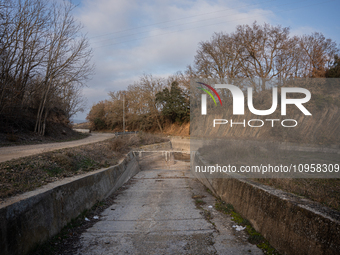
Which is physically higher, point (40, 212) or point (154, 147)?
point (40, 212)

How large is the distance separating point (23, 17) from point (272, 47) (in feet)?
92.0

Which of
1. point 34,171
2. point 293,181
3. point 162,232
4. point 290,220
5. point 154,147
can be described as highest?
point 34,171

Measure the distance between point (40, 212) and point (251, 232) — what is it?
3885mm

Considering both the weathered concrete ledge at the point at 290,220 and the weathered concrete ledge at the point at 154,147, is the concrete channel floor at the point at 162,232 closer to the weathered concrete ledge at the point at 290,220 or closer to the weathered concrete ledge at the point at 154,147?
the weathered concrete ledge at the point at 290,220

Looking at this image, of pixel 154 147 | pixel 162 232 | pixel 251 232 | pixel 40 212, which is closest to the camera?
pixel 40 212

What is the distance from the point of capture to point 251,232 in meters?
4.78

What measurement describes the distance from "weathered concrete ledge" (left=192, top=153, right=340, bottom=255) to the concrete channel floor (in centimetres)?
42

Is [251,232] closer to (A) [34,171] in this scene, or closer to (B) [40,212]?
(B) [40,212]

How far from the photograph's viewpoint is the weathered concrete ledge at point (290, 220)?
119 inches

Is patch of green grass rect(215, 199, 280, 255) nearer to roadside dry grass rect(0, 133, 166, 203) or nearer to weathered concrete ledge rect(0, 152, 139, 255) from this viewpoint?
weathered concrete ledge rect(0, 152, 139, 255)

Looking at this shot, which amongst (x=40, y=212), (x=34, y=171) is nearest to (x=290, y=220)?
(x=40, y=212)

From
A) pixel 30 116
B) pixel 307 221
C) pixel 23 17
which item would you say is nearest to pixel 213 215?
pixel 307 221

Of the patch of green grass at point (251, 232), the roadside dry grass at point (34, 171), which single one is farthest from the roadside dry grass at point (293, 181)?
the roadside dry grass at point (34, 171)

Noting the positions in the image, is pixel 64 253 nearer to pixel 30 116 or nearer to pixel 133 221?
pixel 133 221
